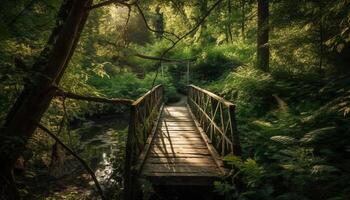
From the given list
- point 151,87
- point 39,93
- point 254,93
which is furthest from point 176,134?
point 39,93

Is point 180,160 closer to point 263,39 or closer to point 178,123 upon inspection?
point 178,123

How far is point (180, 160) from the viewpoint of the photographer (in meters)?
6.91

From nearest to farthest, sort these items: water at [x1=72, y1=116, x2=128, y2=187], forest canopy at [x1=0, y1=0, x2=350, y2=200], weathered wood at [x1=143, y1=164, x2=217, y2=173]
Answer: forest canopy at [x1=0, y1=0, x2=350, y2=200] < weathered wood at [x1=143, y1=164, x2=217, y2=173] < water at [x1=72, y1=116, x2=128, y2=187]

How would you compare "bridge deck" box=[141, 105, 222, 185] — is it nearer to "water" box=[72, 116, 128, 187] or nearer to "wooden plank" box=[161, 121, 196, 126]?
"water" box=[72, 116, 128, 187]

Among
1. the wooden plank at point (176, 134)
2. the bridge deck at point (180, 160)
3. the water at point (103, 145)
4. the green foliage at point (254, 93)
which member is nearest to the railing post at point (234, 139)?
the bridge deck at point (180, 160)

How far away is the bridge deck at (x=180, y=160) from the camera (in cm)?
581

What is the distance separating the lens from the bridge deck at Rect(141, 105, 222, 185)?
5812mm

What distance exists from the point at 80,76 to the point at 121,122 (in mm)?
8604

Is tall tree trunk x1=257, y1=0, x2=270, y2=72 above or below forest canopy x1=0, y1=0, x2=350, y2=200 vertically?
above

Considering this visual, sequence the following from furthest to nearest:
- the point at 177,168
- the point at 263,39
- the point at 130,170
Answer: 1. the point at 263,39
2. the point at 177,168
3. the point at 130,170

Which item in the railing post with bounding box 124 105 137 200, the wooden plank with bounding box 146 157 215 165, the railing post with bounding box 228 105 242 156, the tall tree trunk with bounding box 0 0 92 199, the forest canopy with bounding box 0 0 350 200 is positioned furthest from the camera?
the wooden plank with bounding box 146 157 215 165

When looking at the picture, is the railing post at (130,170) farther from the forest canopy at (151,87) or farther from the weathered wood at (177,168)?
the weathered wood at (177,168)

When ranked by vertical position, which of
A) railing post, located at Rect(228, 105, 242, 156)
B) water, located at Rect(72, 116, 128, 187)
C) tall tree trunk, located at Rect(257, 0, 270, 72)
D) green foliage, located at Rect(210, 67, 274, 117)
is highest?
tall tree trunk, located at Rect(257, 0, 270, 72)

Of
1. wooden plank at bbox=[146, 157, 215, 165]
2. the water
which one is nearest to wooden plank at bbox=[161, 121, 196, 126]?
the water
